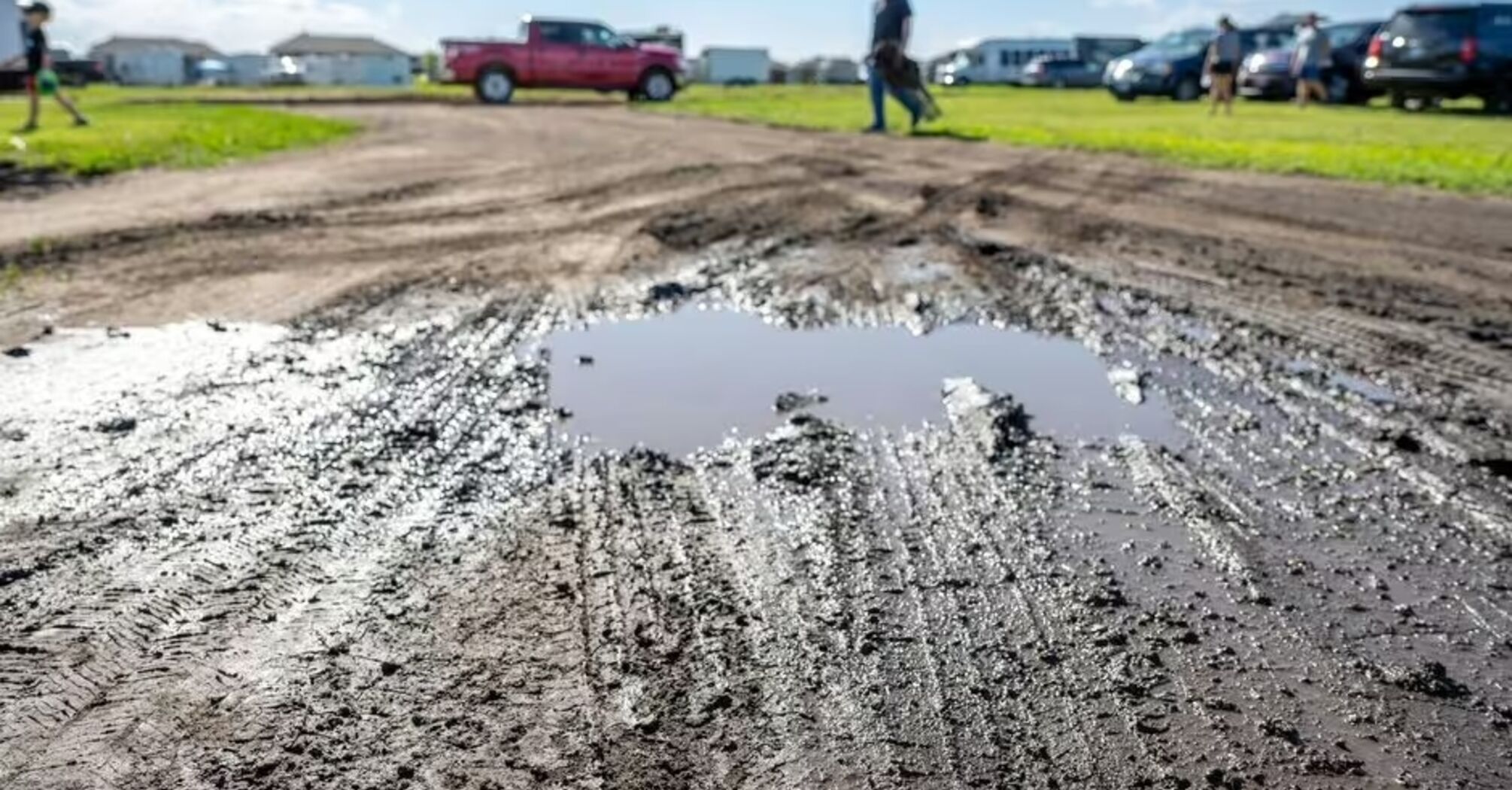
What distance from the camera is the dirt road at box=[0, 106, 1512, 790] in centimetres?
245

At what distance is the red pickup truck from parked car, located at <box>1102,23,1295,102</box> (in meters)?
11.2

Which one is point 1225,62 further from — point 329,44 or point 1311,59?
point 329,44

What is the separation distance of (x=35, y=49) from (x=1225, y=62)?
1913 cm

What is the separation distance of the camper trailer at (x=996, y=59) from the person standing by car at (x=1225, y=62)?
1117 inches

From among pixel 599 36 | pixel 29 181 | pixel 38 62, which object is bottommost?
pixel 29 181

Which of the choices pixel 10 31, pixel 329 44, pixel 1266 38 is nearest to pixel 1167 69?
pixel 1266 38

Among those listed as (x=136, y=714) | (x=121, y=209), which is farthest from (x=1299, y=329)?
(x=121, y=209)

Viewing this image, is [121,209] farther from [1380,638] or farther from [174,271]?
[1380,638]

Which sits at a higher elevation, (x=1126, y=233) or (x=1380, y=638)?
(x=1126, y=233)

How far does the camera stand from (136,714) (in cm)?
246

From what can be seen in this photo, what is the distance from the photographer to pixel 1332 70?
25.9m

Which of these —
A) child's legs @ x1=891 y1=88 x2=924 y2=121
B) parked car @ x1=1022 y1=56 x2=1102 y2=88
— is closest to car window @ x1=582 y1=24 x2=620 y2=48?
child's legs @ x1=891 y1=88 x2=924 y2=121

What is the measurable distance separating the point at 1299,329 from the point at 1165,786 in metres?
3.96

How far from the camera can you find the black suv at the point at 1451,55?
68.7ft
